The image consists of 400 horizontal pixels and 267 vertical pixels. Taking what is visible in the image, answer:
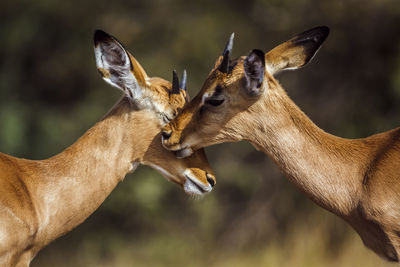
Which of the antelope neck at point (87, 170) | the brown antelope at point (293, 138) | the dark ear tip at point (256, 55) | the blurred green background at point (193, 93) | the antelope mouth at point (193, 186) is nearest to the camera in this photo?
the dark ear tip at point (256, 55)

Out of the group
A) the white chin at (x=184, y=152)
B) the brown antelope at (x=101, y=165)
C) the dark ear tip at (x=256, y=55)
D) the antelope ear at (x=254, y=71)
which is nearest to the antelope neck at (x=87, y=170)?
the brown antelope at (x=101, y=165)

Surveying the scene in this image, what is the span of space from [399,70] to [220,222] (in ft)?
12.8

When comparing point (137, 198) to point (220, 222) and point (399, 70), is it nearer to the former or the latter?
point (220, 222)

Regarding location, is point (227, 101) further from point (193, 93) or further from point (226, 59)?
point (193, 93)

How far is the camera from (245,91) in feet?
15.3

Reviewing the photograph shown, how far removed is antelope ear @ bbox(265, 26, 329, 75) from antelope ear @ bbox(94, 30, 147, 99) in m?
1.05

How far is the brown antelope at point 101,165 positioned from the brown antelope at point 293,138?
235 millimetres

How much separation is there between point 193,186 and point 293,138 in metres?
0.91

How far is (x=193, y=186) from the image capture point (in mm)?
5000

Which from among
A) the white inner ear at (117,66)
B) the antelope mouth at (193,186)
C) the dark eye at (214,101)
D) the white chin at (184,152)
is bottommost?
the antelope mouth at (193,186)

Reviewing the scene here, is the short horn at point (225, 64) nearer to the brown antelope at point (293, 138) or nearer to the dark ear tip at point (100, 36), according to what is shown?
the brown antelope at point (293, 138)

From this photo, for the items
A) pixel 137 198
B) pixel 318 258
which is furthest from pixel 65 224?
pixel 137 198

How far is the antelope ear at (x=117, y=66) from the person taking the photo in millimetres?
4738

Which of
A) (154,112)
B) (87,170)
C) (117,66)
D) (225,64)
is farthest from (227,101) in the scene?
(87,170)
